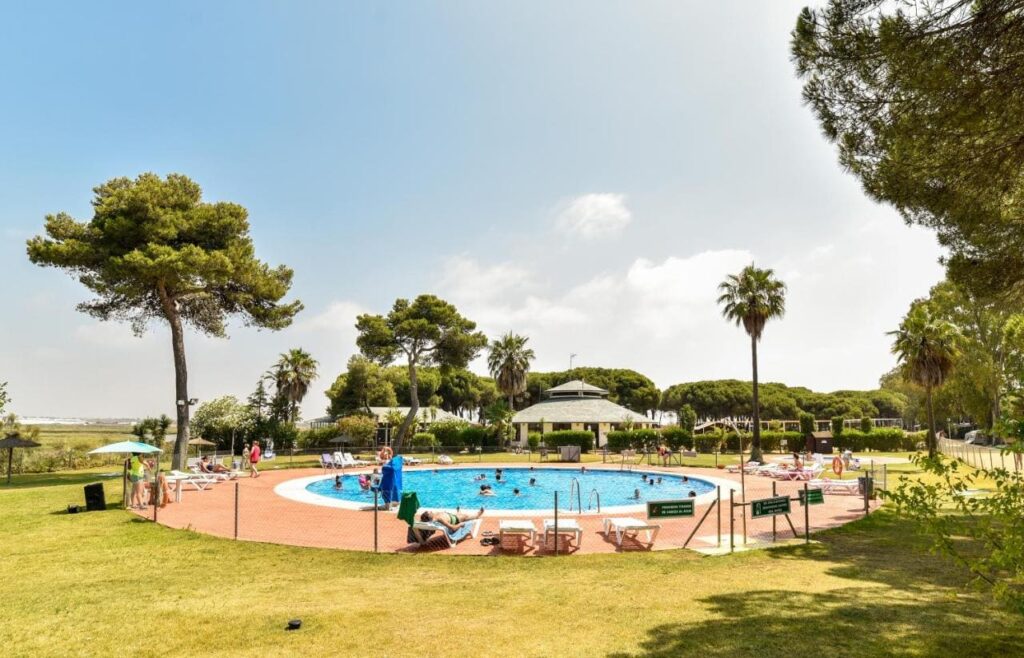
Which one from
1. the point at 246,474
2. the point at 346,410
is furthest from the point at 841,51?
the point at 346,410

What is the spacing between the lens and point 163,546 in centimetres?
1212

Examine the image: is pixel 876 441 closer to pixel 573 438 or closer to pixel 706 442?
pixel 706 442

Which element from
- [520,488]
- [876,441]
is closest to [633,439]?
[520,488]

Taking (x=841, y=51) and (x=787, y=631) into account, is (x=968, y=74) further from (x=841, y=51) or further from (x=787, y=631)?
(x=787, y=631)

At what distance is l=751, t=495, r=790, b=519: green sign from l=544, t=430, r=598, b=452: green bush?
1190 inches

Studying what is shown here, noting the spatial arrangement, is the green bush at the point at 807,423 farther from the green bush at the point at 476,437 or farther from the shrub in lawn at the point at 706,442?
the green bush at the point at 476,437

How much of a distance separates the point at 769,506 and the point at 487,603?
6.54 meters

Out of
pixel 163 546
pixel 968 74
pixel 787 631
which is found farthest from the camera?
pixel 163 546

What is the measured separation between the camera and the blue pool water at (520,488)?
72.4 feet

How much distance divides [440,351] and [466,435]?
8.17 m

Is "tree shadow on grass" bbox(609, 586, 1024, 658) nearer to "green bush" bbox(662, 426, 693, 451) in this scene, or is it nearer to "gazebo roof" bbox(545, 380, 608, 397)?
"green bush" bbox(662, 426, 693, 451)

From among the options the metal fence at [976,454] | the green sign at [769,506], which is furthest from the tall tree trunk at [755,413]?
the green sign at [769,506]

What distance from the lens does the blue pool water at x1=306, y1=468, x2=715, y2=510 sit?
2208 centimetres

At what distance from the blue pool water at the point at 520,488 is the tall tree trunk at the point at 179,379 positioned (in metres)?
7.83
